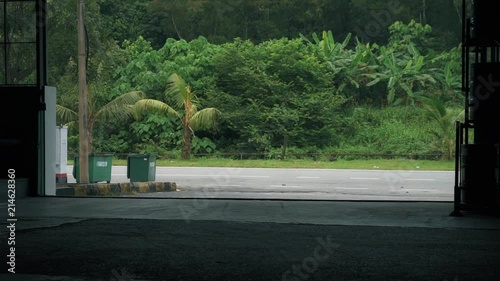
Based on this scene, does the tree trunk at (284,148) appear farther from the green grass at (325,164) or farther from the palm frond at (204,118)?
the palm frond at (204,118)

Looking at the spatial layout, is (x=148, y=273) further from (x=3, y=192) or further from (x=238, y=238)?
(x=3, y=192)

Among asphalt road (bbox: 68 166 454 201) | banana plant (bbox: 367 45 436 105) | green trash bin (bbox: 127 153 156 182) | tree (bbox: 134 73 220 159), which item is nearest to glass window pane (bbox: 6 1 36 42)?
green trash bin (bbox: 127 153 156 182)

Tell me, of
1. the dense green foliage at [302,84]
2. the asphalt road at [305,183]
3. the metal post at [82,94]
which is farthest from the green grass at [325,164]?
the metal post at [82,94]

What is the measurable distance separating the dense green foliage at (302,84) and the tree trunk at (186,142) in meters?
0.57


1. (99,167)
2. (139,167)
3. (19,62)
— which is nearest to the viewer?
(99,167)

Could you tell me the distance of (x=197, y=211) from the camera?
8977 millimetres

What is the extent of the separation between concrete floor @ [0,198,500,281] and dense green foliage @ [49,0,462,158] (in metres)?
14.6

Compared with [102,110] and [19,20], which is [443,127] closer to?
[102,110]

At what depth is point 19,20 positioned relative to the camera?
16.9 meters

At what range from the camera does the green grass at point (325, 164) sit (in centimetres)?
2261

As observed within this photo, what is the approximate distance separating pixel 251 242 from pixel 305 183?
37.0 ft

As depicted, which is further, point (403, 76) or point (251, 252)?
point (403, 76)

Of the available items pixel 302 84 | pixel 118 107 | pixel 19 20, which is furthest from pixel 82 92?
pixel 302 84

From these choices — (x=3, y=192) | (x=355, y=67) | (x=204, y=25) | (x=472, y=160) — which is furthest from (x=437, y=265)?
(x=204, y=25)
